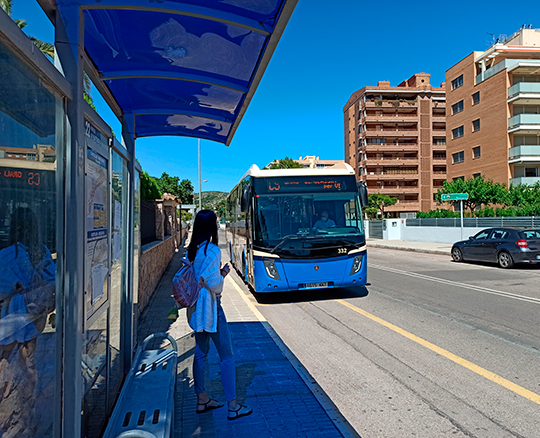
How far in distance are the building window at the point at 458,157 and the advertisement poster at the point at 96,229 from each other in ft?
187

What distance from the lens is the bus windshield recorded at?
972 cm

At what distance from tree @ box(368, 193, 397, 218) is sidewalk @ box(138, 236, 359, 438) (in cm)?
6576

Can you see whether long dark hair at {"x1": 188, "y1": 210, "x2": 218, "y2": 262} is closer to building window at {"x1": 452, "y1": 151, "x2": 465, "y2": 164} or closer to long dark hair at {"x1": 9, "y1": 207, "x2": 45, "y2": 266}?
long dark hair at {"x1": 9, "y1": 207, "x2": 45, "y2": 266}

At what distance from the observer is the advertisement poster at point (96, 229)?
2807 mm

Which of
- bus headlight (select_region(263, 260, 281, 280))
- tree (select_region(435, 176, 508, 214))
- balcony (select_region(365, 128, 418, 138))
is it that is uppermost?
balcony (select_region(365, 128, 418, 138))

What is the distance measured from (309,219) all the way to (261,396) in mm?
5844

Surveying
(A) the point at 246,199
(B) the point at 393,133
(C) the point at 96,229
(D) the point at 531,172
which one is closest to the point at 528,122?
(D) the point at 531,172

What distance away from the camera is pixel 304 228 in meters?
9.85

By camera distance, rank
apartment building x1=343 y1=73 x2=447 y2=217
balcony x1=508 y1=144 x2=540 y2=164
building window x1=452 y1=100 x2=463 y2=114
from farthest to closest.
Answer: apartment building x1=343 y1=73 x2=447 y2=217 → building window x1=452 y1=100 x2=463 y2=114 → balcony x1=508 y1=144 x2=540 y2=164

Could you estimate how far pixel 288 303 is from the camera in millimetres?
9961

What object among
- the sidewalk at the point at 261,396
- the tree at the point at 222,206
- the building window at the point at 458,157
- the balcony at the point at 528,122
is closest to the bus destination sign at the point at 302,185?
the sidewalk at the point at 261,396

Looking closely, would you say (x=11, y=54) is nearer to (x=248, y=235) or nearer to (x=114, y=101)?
(x=114, y=101)

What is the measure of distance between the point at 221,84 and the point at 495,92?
2049 inches

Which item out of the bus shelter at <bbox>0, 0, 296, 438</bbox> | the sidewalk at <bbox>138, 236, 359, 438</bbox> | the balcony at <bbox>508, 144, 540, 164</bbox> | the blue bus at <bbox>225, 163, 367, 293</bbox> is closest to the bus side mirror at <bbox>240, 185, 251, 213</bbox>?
the blue bus at <bbox>225, 163, 367, 293</bbox>
